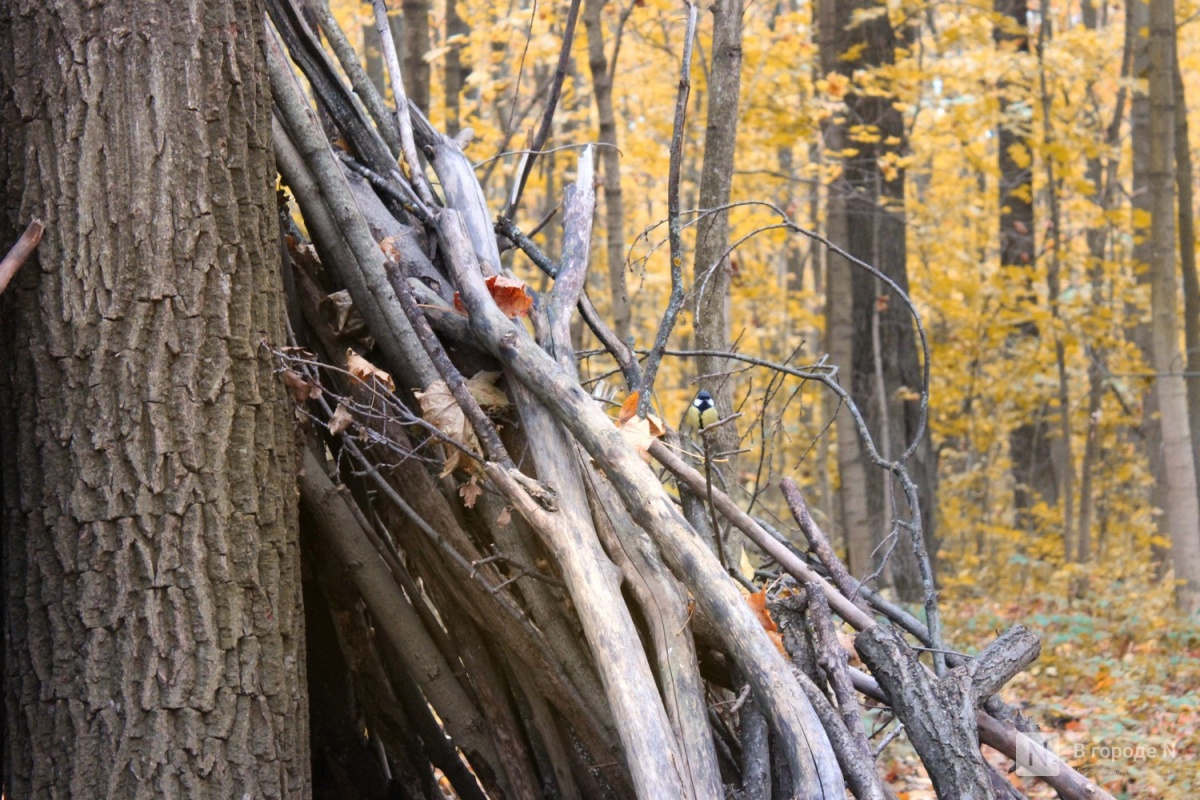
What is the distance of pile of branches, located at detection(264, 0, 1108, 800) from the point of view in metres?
2.37

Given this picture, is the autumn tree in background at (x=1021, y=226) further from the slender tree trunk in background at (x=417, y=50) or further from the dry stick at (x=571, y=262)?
the dry stick at (x=571, y=262)

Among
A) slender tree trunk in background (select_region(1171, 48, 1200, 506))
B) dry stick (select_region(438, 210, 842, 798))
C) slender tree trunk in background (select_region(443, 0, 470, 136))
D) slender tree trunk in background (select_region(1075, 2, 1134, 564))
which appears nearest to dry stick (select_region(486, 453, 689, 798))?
dry stick (select_region(438, 210, 842, 798))

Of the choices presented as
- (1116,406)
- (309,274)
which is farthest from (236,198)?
(1116,406)

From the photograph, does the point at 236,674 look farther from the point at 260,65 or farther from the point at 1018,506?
the point at 1018,506

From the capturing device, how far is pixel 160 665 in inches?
91.0

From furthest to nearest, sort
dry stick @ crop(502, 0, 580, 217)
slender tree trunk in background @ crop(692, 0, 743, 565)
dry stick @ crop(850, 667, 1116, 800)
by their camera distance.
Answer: slender tree trunk in background @ crop(692, 0, 743, 565)
dry stick @ crop(502, 0, 580, 217)
dry stick @ crop(850, 667, 1116, 800)

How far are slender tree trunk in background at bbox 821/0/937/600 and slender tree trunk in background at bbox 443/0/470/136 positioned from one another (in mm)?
2826

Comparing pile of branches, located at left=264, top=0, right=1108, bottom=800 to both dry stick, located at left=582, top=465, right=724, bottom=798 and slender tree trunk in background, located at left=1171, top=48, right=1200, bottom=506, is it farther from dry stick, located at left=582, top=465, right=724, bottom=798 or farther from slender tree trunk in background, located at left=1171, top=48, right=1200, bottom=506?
slender tree trunk in background, located at left=1171, top=48, right=1200, bottom=506

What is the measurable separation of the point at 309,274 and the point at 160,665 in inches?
53.2

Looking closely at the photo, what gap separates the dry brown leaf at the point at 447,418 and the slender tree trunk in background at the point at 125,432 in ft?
1.67

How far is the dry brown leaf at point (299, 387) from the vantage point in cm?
267

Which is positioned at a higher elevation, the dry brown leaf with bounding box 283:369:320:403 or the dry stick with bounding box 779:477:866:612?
the dry brown leaf with bounding box 283:369:320:403

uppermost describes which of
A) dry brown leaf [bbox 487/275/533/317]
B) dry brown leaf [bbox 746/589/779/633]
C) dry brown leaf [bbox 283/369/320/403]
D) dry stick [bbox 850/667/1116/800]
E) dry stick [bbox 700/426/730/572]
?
dry brown leaf [bbox 487/275/533/317]

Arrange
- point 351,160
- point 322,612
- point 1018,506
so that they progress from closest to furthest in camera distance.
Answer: point 322,612 → point 351,160 → point 1018,506
